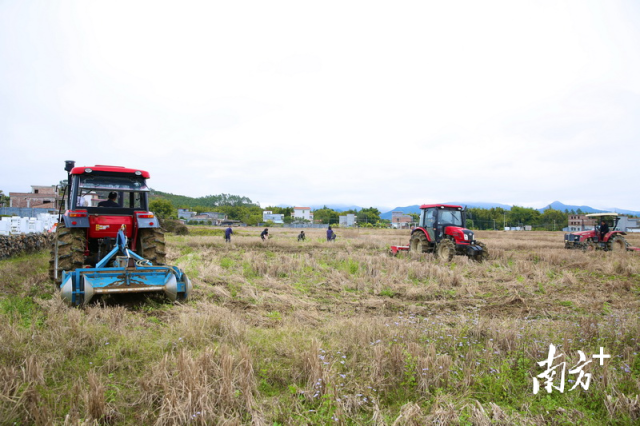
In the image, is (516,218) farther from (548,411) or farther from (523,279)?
(548,411)

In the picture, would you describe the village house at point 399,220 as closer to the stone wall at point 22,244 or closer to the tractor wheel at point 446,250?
the tractor wheel at point 446,250

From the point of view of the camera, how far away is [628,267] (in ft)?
35.4

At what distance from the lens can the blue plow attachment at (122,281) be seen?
5656mm

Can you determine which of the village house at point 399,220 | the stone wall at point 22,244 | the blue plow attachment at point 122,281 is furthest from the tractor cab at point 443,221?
the village house at point 399,220

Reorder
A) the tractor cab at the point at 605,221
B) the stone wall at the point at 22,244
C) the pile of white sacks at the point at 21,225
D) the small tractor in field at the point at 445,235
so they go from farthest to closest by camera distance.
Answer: the tractor cab at the point at 605,221 < the small tractor in field at the point at 445,235 < the pile of white sacks at the point at 21,225 < the stone wall at the point at 22,244

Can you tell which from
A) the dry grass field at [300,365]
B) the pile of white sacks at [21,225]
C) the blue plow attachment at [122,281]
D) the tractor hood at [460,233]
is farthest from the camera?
the tractor hood at [460,233]

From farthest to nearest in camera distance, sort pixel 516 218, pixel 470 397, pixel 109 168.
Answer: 1. pixel 516 218
2. pixel 109 168
3. pixel 470 397

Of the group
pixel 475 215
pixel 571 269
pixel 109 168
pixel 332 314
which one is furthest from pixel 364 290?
pixel 475 215

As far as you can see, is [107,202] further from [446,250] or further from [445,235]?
[445,235]

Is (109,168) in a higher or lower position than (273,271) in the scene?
higher

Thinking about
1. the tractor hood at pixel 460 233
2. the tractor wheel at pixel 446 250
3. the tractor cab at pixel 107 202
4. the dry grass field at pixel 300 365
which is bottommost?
the dry grass field at pixel 300 365

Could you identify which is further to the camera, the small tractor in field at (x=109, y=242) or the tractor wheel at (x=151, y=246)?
the tractor wheel at (x=151, y=246)

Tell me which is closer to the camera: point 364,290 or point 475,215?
point 364,290

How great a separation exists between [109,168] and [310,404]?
20.1 feet
